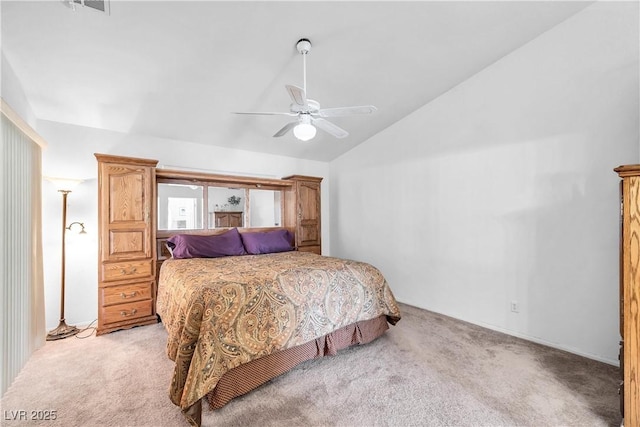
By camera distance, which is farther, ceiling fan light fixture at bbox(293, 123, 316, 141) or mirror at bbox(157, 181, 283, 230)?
mirror at bbox(157, 181, 283, 230)

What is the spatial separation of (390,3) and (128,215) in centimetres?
339

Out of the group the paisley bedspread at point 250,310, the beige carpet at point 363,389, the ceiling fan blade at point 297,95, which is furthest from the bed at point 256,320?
the ceiling fan blade at point 297,95

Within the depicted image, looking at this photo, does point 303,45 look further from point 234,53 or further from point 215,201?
point 215,201

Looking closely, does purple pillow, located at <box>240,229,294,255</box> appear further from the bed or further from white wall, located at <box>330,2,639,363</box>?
white wall, located at <box>330,2,639,363</box>

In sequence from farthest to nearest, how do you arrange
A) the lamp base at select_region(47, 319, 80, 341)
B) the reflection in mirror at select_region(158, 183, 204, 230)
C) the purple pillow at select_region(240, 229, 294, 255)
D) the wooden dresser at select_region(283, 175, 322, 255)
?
the wooden dresser at select_region(283, 175, 322, 255) → the purple pillow at select_region(240, 229, 294, 255) → the reflection in mirror at select_region(158, 183, 204, 230) → the lamp base at select_region(47, 319, 80, 341)

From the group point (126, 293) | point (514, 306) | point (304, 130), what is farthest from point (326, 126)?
point (126, 293)

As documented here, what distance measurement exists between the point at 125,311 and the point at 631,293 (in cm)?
427

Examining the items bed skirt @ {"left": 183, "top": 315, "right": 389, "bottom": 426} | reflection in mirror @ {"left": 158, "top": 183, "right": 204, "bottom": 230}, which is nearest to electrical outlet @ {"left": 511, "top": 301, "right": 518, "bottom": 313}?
bed skirt @ {"left": 183, "top": 315, "right": 389, "bottom": 426}

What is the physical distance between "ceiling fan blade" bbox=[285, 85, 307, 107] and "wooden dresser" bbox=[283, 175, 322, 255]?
2438 mm

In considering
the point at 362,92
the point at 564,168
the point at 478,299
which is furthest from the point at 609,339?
the point at 362,92

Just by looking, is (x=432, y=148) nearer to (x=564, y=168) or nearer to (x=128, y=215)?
(x=564, y=168)

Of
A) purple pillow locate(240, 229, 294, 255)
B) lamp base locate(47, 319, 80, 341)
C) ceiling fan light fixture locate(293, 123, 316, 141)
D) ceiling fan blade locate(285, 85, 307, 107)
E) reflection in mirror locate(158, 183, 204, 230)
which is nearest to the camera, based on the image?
ceiling fan blade locate(285, 85, 307, 107)

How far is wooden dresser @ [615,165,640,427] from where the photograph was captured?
1495 millimetres

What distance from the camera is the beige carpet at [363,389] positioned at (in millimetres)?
1661
